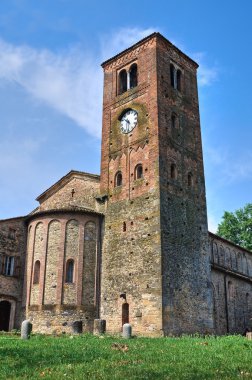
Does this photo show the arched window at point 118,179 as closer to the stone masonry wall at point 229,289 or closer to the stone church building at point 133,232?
the stone church building at point 133,232

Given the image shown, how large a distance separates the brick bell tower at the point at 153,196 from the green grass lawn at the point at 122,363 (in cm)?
996

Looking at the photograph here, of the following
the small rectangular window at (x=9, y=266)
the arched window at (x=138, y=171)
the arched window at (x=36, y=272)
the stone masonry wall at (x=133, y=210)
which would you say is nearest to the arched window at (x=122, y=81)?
the stone masonry wall at (x=133, y=210)

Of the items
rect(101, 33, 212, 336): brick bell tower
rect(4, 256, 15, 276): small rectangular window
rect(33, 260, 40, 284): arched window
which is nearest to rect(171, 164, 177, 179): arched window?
rect(101, 33, 212, 336): brick bell tower

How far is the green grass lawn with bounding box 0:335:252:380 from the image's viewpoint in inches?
342

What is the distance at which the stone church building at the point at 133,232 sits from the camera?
78.3 feet

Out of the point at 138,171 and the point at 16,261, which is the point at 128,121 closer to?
the point at 138,171

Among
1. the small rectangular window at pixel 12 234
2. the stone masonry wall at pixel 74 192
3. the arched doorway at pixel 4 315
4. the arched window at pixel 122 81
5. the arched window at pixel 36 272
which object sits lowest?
the arched doorway at pixel 4 315

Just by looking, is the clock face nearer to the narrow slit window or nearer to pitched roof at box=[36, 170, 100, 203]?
the narrow slit window

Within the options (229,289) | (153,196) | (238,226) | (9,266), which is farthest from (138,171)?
(238,226)

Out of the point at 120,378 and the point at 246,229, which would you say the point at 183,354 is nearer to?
the point at 120,378

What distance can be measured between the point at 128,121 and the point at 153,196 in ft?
22.6

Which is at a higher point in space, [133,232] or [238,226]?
[238,226]

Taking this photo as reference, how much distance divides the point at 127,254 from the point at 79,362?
48.2 feet

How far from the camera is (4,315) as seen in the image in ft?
88.2
